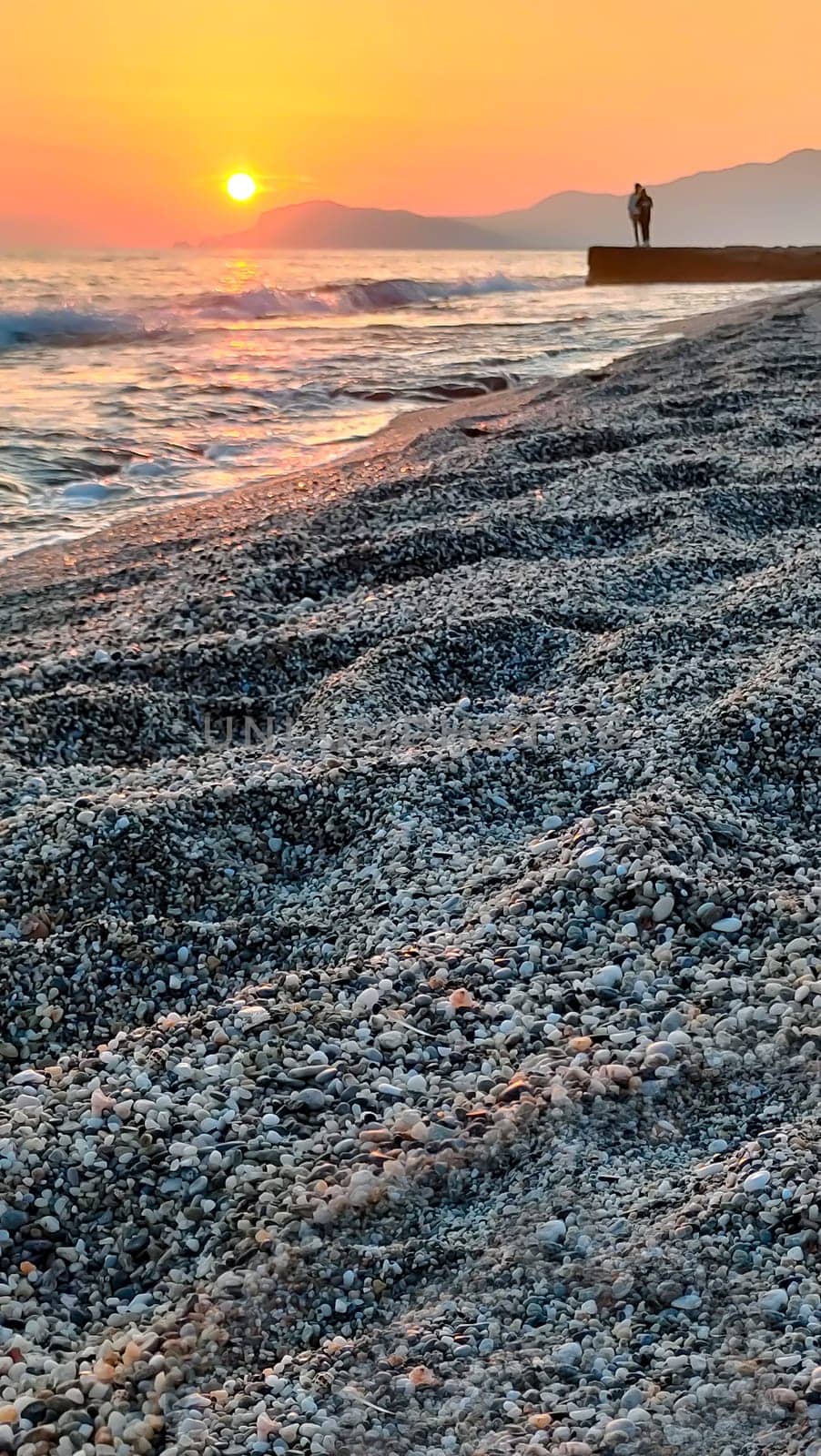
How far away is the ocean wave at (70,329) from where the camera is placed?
15922 millimetres

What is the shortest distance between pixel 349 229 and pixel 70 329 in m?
146

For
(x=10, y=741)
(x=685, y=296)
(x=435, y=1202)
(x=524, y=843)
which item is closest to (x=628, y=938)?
(x=524, y=843)

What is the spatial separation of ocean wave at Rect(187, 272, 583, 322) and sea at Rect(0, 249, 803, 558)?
0.07 meters

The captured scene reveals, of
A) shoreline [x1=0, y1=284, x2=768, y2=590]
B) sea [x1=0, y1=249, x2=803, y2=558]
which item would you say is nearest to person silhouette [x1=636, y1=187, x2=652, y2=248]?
sea [x1=0, y1=249, x2=803, y2=558]

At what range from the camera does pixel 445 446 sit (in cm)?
707

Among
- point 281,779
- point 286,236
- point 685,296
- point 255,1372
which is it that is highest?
point 286,236

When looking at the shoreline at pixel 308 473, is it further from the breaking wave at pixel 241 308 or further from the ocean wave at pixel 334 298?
the ocean wave at pixel 334 298

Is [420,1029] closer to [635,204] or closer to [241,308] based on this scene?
[241,308]

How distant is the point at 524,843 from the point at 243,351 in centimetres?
1351

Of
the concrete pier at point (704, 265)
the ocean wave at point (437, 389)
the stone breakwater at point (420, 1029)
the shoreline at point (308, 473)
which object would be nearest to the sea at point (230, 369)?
the ocean wave at point (437, 389)

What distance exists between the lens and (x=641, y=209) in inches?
1070

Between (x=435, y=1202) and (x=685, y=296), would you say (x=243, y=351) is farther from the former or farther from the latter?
(x=435, y=1202)

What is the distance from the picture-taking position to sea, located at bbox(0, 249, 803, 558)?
7469mm

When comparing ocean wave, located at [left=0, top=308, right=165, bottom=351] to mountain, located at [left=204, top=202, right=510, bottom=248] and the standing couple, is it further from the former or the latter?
mountain, located at [left=204, top=202, right=510, bottom=248]
